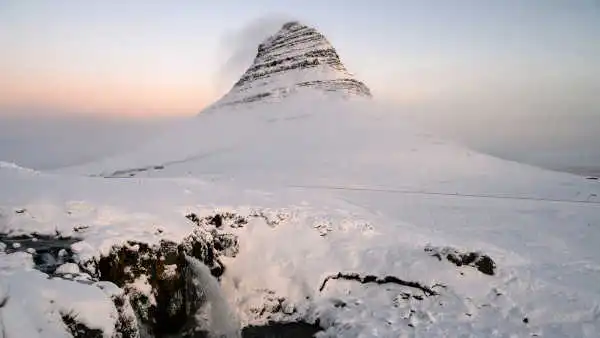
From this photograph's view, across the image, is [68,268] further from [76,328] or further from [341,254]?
[341,254]

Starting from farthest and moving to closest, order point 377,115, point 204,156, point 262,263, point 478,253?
point 377,115
point 204,156
point 478,253
point 262,263

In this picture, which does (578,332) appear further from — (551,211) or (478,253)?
(551,211)

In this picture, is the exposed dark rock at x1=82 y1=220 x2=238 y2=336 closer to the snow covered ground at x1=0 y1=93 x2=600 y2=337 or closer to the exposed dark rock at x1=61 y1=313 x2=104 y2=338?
the snow covered ground at x1=0 y1=93 x2=600 y2=337

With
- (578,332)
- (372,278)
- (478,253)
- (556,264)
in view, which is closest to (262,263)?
(372,278)

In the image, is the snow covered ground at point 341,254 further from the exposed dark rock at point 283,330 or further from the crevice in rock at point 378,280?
the exposed dark rock at point 283,330

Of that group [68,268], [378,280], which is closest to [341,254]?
[378,280]

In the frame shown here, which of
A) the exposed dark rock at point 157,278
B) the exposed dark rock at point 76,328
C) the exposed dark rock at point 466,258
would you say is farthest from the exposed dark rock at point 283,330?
the exposed dark rock at point 76,328

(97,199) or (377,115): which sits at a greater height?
(377,115)
